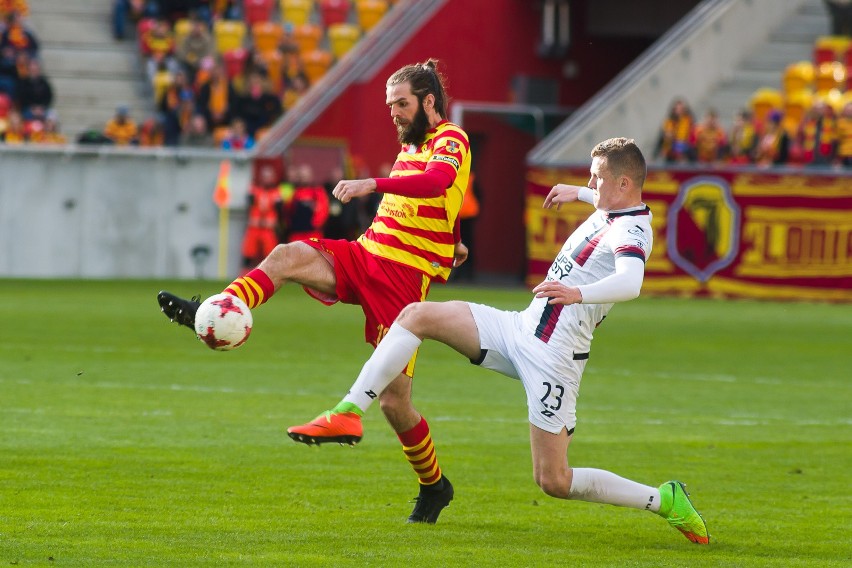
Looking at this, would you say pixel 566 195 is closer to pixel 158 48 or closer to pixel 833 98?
pixel 833 98

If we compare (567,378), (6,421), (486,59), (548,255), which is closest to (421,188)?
(567,378)

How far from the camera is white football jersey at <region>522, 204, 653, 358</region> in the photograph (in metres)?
6.34

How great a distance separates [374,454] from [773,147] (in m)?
15.4

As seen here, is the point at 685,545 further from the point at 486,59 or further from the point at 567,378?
the point at 486,59

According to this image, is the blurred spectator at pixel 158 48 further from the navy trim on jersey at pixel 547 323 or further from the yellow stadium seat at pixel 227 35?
the navy trim on jersey at pixel 547 323

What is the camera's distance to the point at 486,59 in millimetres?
28906

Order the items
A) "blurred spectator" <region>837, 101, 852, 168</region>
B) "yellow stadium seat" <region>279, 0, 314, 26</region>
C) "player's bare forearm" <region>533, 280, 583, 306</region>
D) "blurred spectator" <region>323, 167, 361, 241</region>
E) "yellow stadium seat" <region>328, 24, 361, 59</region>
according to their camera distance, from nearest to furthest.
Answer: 1. "player's bare forearm" <region>533, 280, 583, 306</region>
2. "blurred spectator" <region>837, 101, 852, 168</region>
3. "blurred spectator" <region>323, 167, 361, 241</region>
4. "yellow stadium seat" <region>328, 24, 361, 59</region>
5. "yellow stadium seat" <region>279, 0, 314, 26</region>

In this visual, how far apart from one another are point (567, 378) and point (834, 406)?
6167 mm

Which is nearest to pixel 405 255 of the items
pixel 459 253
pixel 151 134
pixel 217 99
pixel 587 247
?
pixel 459 253

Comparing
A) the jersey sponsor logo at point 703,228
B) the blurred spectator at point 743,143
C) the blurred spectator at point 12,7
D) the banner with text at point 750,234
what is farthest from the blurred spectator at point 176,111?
the blurred spectator at point 743,143

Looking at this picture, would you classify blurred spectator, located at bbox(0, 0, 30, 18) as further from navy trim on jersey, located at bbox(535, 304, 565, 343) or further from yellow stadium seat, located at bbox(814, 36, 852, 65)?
navy trim on jersey, located at bbox(535, 304, 565, 343)

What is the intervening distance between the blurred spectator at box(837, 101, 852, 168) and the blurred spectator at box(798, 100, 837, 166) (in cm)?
8

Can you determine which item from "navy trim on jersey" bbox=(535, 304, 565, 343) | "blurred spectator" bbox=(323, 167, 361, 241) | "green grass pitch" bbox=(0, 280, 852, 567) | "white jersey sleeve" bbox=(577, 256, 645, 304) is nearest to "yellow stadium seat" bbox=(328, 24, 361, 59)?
"blurred spectator" bbox=(323, 167, 361, 241)

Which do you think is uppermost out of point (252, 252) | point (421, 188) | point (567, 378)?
point (421, 188)
